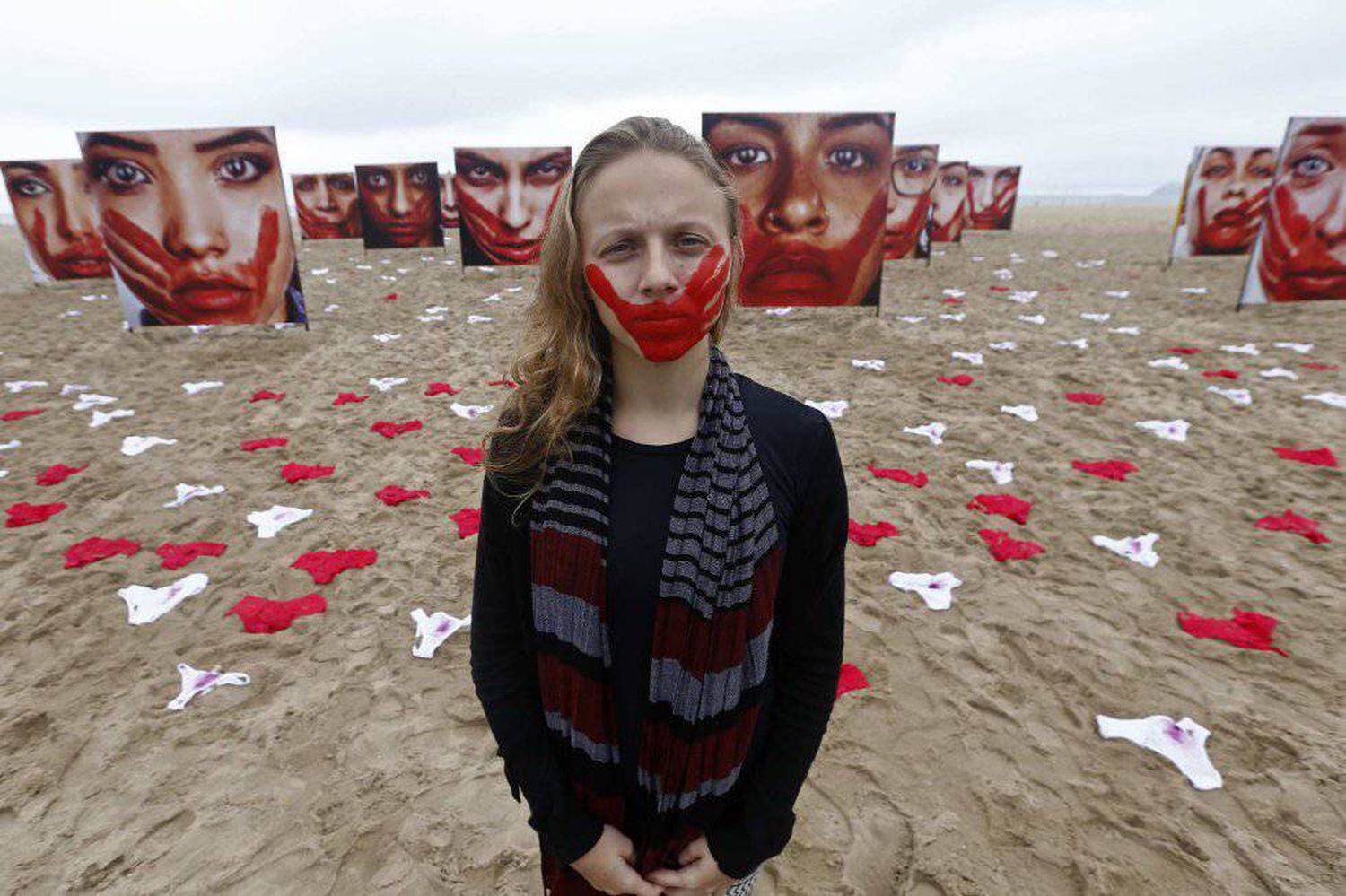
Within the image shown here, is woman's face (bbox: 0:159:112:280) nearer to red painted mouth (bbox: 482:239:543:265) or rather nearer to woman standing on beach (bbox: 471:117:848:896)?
red painted mouth (bbox: 482:239:543:265)

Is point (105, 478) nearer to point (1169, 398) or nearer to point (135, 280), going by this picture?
point (135, 280)

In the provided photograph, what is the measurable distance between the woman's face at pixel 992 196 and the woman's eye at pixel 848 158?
1339cm

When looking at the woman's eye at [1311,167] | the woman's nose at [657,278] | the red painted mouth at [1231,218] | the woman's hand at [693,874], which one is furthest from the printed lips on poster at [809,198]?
the red painted mouth at [1231,218]

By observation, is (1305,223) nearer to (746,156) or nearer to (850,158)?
(850,158)

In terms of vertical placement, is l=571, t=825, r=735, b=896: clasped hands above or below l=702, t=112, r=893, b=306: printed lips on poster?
below

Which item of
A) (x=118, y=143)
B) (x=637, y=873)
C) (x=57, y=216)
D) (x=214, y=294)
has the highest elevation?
(x=118, y=143)

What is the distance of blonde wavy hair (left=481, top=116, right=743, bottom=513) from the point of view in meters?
1.00

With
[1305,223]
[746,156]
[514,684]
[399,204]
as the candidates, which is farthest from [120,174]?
[1305,223]

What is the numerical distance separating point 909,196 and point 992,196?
8.89 m

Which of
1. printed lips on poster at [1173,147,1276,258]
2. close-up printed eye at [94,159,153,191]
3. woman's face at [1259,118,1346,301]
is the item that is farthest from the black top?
printed lips on poster at [1173,147,1276,258]

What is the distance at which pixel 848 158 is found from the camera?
7.43 meters

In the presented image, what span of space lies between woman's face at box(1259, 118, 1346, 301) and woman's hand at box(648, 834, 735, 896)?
10.7m

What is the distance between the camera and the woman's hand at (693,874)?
1119 millimetres

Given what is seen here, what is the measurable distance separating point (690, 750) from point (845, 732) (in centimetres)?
148
